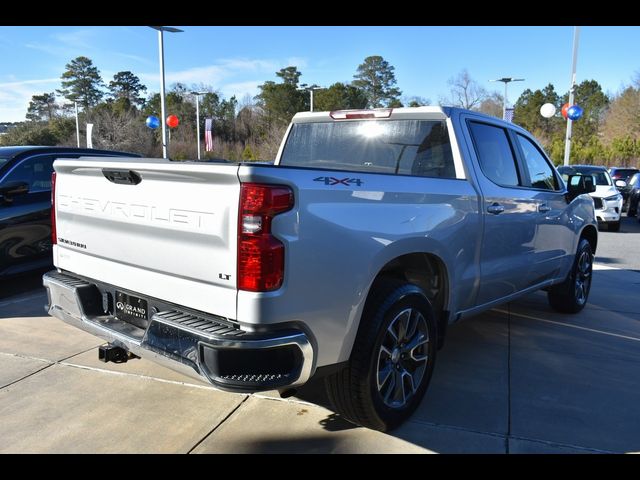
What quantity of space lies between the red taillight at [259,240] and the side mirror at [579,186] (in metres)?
4.01

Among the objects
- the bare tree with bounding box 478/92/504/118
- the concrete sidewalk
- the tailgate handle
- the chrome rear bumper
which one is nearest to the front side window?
the concrete sidewalk

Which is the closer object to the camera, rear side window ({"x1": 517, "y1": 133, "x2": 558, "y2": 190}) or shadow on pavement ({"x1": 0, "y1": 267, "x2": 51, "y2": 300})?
rear side window ({"x1": 517, "y1": 133, "x2": 558, "y2": 190})

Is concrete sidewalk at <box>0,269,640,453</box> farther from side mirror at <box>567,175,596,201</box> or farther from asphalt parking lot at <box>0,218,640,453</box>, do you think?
side mirror at <box>567,175,596,201</box>

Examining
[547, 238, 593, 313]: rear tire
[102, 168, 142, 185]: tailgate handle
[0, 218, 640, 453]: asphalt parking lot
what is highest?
[102, 168, 142, 185]: tailgate handle

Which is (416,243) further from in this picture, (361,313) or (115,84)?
(115,84)

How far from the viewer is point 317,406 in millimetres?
3465

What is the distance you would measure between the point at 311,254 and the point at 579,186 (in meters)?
4.00

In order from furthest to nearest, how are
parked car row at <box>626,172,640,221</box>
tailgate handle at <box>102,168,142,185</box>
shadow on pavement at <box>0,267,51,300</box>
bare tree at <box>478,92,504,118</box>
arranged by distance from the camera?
bare tree at <box>478,92,504,118</box>
parked car row at <box>626,172,640,221</box>
shadow on pavement at <box>0,267,51,300</box>
tailgate handle at <box>102,168,142,185</box>

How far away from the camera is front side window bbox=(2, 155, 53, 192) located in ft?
21.2

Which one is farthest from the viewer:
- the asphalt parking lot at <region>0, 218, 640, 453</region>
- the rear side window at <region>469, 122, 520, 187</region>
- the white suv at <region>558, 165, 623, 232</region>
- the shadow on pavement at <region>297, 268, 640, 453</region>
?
the white suv at <region>558, 165, 623, 232</region>

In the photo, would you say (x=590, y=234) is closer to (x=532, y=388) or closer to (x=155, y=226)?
(x=532, y=388)

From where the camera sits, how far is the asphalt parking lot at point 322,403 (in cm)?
303

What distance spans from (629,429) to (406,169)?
88.1 inches

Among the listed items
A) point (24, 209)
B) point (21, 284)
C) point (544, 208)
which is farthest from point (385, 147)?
point (21, 284)
